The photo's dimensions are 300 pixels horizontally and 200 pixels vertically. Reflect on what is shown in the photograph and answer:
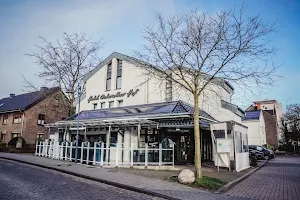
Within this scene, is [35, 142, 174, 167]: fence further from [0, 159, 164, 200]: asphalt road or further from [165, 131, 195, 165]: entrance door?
[0, 159, 164, 200]: asphalt road

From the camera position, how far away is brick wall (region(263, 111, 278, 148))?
53431mm

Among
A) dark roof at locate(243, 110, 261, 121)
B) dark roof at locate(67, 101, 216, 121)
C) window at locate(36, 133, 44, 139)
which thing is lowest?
window at locate(36, 133, 44, 139)

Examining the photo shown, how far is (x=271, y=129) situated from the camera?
55562 millimetres

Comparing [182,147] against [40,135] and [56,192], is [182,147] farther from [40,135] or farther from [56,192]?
[40,135]

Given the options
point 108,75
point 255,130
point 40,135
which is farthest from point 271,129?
point 40,135

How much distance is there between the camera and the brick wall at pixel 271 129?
53.4m

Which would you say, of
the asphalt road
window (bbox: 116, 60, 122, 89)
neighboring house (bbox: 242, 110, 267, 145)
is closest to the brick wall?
neighboring house (bbox: 242, 110, 267, 145)

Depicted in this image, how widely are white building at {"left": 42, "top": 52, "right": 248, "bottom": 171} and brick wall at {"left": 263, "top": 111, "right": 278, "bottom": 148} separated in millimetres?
32233

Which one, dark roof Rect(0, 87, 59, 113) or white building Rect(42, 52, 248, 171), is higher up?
dark roof Rect(0, 87, 59, 113)

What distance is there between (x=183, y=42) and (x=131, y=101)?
1255 cm

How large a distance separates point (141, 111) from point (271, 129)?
4659cm

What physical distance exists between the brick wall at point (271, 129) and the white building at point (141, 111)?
106 feet

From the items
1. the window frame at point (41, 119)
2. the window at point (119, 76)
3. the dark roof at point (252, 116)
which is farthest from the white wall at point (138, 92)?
the dark roof at point (252, 116)

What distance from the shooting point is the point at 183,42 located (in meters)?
11.5
